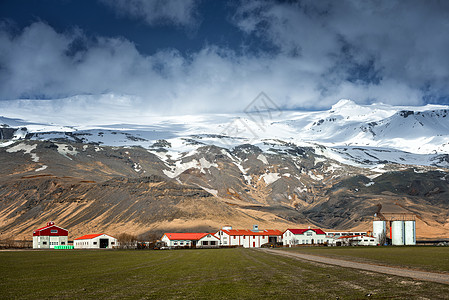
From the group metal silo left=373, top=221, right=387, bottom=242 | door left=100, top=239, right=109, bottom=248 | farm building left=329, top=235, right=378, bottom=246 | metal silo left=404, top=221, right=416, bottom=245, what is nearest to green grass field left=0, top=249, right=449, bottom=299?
door left=100, top=239, right=109, bottom=248

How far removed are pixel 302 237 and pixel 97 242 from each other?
171ft

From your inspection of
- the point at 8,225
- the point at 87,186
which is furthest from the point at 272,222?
the point at 8,225

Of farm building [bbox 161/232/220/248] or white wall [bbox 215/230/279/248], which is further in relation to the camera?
white wall [bbox 215/230/279/248]

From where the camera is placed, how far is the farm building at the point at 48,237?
115 meters

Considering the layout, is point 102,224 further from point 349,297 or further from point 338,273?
point 349,297

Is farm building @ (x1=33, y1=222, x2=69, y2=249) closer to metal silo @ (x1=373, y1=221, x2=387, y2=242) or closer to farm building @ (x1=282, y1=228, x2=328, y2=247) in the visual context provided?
farm building @ (x1=282, y1=228, x2=328, y2=247)

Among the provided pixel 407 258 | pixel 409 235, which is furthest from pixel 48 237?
pixel 409 235

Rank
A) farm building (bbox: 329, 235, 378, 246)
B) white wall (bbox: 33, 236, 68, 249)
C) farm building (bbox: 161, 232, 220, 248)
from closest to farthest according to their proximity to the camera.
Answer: farm building (bbox: 161, 232, 220, 248) → white wall (bbox: 33, 236, 68, 249) → farm building (bbox: 329, 235, 378, 246)

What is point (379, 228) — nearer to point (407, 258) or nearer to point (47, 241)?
point (407, 258)

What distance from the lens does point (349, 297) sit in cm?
2388

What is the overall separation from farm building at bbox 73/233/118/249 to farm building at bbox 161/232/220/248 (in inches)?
515

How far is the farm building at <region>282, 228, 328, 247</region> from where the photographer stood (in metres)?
119

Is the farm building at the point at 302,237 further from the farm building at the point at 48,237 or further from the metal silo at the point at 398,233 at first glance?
the farm building at the point at 48,237

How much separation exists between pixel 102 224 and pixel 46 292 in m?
133
